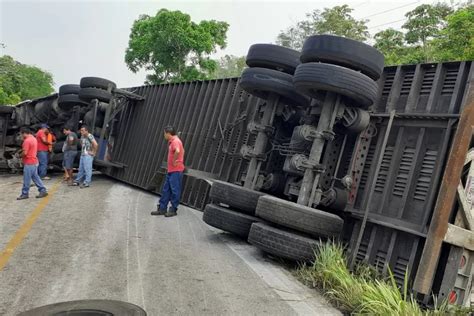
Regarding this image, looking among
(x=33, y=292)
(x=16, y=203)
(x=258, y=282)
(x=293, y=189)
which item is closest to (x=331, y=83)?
(x=293, y=189)

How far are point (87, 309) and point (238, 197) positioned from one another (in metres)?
3.36

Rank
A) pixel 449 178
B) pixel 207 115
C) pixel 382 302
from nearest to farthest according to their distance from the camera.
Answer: pixel 382 302, pixel 449 178, pixel 207 115

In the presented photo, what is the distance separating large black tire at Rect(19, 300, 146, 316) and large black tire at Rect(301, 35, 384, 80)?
3737mm

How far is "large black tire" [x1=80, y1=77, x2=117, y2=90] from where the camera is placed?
13.6 m

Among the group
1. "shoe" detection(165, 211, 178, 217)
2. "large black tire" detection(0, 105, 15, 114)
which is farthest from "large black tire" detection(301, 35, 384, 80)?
"large black tire" detection(0, 105, 15, 114)

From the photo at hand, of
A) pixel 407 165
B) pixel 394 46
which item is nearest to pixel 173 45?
pixel 394 46

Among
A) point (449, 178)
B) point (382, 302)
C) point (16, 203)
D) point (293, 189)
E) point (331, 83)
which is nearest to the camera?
point (382, 302)

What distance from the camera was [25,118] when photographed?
1566cm

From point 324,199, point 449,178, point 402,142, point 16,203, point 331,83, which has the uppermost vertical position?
point 331,83

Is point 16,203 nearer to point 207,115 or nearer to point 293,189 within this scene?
point 207,115

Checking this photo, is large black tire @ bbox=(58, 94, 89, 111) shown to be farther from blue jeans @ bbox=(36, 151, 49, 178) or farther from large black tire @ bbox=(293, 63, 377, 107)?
large black tire @ bbox=(293, 63, 377, 107)

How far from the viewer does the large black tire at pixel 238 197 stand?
649cm

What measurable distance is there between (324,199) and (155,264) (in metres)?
2.35

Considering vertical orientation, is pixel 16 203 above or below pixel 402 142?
below
